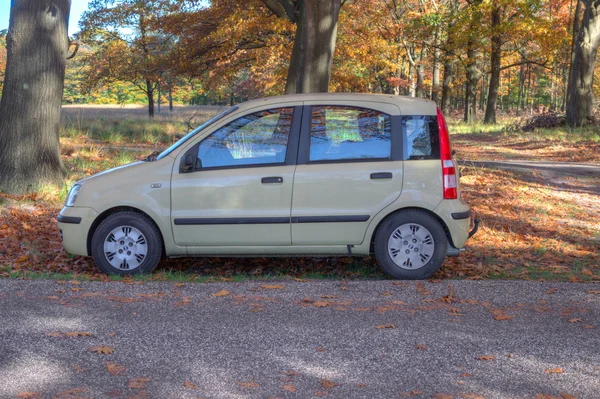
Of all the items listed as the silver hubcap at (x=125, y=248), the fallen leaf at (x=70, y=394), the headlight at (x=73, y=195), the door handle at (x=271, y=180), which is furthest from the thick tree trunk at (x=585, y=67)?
the fallen leaf at (x=70, y=394)

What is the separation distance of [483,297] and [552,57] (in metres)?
33.1

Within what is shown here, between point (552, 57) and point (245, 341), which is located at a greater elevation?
point (552, 57)

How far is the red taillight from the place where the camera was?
23.0 feet

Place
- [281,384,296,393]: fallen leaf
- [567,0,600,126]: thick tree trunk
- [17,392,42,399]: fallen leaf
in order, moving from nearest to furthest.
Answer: [17,392,42,399]: fallen leaf
[281,384,296,393]: fallen leaf
[567,0,600,126]: thick tree trunk

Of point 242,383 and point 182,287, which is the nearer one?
point 242,383

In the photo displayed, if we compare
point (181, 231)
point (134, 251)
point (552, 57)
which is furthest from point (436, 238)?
point (552, 57)

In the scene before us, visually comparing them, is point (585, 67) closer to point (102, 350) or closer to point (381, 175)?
point (381, 175)

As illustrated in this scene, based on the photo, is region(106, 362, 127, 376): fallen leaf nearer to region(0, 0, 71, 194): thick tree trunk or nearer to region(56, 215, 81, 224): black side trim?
region(56, 215, 81, 224): black side trim

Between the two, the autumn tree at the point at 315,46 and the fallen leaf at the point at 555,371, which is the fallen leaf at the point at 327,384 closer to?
the fallen leaf at the point at 555,371

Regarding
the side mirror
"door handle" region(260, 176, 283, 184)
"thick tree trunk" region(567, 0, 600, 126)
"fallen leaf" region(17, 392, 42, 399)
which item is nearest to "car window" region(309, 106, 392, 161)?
"door handle" region(260, 176, 283, 184)

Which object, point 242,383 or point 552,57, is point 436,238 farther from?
point 552,57

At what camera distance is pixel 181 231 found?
7273 mm

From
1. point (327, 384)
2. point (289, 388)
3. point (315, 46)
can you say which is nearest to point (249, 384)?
point (289, 388)

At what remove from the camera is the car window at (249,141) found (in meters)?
7.25
